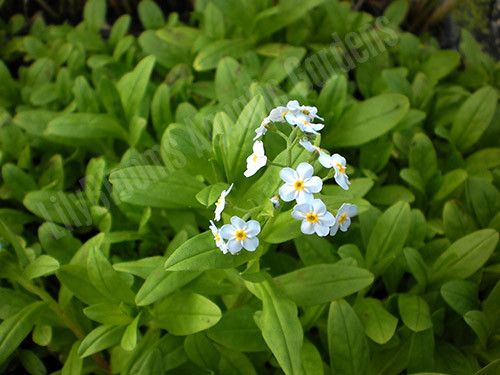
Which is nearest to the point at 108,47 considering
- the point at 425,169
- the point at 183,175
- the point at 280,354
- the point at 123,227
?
the point at 123,227

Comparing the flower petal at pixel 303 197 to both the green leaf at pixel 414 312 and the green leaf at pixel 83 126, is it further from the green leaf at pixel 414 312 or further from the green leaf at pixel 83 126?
the green leaf at pixel 83 126

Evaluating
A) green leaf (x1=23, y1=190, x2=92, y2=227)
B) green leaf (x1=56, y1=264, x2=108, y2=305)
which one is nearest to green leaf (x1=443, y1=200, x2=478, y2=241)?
green leaf (x1=56, y1=264, x2=108, y2=305)

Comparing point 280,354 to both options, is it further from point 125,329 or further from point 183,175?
point 183,175

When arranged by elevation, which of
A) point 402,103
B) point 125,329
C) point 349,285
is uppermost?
point 402,103

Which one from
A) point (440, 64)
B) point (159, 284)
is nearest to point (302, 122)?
point (159, 284)

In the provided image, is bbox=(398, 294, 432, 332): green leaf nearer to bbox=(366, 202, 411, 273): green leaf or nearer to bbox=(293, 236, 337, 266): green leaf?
bbox=(366, 202, 411, 273): green leaf

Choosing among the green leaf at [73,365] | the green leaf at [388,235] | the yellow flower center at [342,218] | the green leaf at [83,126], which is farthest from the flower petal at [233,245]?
the green leaf at [83,126]

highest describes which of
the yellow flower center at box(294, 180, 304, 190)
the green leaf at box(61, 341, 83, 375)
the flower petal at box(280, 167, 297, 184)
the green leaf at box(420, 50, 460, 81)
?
the flower petal at box(280, 167, 297, 184)
